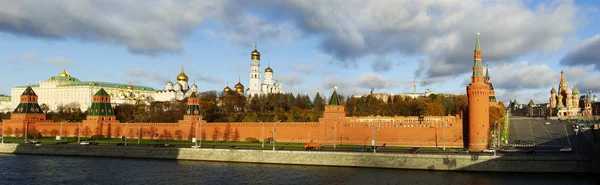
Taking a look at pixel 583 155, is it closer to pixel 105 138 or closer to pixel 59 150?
pixel 59 150

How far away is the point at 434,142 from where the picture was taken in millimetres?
51000

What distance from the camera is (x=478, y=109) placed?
48906mm

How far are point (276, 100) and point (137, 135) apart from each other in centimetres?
3515

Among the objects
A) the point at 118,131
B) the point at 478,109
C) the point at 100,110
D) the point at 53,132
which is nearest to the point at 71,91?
the point at 53,132

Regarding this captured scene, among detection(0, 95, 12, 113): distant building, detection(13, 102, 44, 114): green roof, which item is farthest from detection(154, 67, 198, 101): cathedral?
detection(0, 95, 12, 113): distant building

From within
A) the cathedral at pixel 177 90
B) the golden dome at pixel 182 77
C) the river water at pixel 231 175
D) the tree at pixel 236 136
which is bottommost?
the river water at pixel 231 175

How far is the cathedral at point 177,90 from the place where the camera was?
11856 cm

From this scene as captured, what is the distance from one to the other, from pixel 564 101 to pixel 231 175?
142422 mm

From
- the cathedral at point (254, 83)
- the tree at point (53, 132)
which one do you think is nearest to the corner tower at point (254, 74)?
the cathedral at point (254, 83)

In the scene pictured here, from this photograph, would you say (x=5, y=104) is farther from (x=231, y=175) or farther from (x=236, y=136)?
(x=231, y=175)

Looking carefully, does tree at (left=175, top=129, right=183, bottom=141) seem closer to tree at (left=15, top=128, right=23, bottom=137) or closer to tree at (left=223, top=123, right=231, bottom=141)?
tree at (left=223, top=123, right=231, bottom=141)

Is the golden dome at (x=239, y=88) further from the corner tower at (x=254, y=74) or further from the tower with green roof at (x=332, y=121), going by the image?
the tower with green roof at (x=332, y=121)

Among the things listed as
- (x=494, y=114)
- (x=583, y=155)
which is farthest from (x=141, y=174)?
(x=494, y=114)

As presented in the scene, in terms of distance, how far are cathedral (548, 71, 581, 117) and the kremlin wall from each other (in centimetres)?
10621
